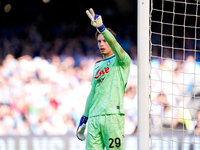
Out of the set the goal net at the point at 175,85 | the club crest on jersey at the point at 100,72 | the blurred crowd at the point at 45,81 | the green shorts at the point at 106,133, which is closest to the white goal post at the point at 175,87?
the goal net at the point at 175,85

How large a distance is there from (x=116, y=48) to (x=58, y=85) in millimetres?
4128

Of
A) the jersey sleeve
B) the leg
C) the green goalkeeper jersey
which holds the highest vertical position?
the jersey sleeve

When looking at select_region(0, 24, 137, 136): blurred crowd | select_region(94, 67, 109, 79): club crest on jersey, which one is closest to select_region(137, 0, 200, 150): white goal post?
select_region(0, 24, 137, 136): blurred crowd

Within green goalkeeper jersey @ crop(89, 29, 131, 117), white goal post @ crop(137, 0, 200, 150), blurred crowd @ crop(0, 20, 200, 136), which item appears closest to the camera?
green goalkeeper jersey @ crop(89, 29, 131, 117)

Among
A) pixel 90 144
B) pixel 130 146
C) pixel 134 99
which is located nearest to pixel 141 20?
pixel 90 144

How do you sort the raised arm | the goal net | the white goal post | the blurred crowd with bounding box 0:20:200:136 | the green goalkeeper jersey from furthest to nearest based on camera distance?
the blurred crowd with bounding box 0:20:200:136, the goal net, the white goal post, the green goalkeeper jersey, the raised arm

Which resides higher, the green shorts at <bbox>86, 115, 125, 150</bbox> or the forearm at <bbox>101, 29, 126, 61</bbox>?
the forearm at <bbox>101, 29, 126, 61</bbox>

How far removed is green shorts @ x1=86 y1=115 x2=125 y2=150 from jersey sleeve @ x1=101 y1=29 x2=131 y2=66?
1.19 ft

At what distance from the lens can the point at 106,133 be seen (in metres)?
1.97

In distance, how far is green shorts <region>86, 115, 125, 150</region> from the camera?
1.96 m

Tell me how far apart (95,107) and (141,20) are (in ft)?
2.09

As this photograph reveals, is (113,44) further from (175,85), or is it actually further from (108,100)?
A: (175,85)

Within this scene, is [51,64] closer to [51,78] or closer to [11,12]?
[51,78]

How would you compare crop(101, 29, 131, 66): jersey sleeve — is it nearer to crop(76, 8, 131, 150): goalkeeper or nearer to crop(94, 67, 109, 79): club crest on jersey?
crop(76, 8, 131, 150): goalkeeper
